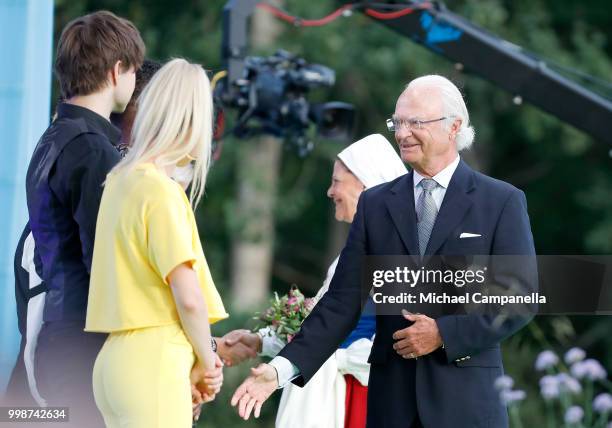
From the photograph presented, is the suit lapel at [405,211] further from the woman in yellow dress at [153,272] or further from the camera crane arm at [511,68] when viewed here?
the camera crane arm at [511,68]

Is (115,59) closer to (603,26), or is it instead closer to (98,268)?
(98,268)

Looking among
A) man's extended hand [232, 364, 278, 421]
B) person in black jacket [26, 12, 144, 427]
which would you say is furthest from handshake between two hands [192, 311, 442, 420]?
person in black jacket [26, 12, 144, 427]

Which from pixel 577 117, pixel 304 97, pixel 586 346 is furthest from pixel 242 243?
pixel 577 117

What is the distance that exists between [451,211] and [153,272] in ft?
2.92

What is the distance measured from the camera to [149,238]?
10.2ft

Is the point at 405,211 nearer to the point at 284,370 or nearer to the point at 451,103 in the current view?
the point at 451,103

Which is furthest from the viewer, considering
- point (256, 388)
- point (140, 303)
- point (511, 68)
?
point (511, 68)

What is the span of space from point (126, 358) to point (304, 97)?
324cm

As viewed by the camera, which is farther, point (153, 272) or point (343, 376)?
point (343, 376)

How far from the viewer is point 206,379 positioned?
326 centimetres

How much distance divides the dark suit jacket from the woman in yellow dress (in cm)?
56

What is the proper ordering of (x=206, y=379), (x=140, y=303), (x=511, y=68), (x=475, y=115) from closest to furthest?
(x=140, y=303) < (x=206, y=379) < (x=511, y=68) < (x=475, y=115)

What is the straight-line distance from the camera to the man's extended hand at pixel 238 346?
4.13 metres

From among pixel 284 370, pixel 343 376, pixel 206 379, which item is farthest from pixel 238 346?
pixel 206 379
